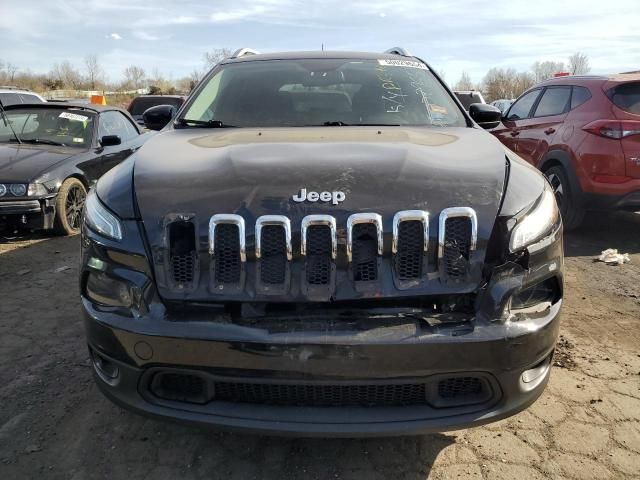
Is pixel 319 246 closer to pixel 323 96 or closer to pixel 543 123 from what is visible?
pixel 323 96

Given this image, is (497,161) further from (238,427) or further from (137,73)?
(137,73)

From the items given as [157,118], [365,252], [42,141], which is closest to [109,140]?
[42,141]

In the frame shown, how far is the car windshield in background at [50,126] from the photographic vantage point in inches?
271

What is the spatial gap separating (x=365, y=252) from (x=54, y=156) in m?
5.67

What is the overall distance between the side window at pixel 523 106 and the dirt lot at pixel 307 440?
4.70m

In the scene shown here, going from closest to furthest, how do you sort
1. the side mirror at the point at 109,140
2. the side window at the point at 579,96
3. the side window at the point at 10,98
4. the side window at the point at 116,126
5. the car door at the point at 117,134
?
the side window at the point at 579,96
the side mirror at the point at 109,140
the car door at the point at 117,134
the side window at the point at 116,126
the side window at the point at 10,98

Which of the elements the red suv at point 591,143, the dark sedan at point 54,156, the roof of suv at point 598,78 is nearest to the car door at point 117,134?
the dark sedan at point 54,156

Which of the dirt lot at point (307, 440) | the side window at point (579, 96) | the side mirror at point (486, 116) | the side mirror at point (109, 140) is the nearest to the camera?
the dirt lot at point (307, 440)

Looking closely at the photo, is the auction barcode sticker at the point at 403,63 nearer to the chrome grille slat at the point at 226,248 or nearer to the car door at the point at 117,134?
the chrome grille slat at the point at 226,248

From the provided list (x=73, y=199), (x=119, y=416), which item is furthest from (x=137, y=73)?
(x=119, y=416)

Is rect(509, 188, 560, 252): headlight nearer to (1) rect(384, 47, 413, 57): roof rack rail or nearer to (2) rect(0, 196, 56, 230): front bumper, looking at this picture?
(1) rect(384, 47, 413, 57): roof rack rail

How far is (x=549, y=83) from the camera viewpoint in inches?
274

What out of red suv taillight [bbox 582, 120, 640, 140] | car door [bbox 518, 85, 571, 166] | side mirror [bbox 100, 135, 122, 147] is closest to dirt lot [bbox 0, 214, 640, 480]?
red suv taillight [bbox 582, 120, 640, 140]

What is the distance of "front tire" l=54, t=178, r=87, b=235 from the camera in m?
6.07
